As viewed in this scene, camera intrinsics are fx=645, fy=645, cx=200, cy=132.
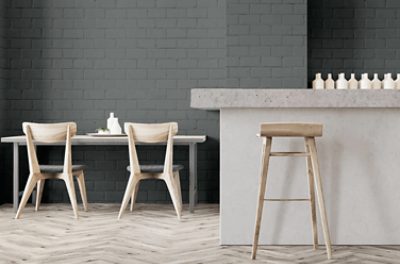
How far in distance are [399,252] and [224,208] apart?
1.10 m

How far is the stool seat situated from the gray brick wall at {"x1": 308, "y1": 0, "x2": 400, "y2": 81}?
9.72ft

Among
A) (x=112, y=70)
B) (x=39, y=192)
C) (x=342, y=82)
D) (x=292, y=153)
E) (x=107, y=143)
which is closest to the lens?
(x=292, y=153)

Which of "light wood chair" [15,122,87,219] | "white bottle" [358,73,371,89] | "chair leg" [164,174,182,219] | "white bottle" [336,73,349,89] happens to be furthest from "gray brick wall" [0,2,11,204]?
"white bottle" [358,73,371,89]

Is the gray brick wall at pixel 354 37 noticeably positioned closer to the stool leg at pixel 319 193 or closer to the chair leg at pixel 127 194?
the chair leg at pixel 127 194

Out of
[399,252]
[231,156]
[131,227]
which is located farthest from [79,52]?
[399,252]

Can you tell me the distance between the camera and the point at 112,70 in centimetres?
659

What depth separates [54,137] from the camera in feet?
17.9

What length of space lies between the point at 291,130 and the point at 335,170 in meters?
0.53

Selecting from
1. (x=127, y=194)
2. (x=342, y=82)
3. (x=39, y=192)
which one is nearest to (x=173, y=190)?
(x=127, y=194)

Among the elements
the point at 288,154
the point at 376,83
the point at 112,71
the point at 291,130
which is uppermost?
the point at 112,71

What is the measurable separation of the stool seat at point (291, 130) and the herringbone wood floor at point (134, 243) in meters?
0.72

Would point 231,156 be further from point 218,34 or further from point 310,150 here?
point 218,34

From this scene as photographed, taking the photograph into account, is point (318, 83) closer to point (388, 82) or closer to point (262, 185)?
point (388, 82)

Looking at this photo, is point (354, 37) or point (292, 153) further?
point (354, 37)
